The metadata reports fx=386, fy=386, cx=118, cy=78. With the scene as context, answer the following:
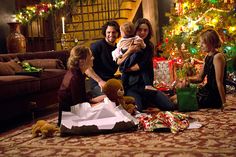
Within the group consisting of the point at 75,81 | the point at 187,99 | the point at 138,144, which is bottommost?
the point at 138,144

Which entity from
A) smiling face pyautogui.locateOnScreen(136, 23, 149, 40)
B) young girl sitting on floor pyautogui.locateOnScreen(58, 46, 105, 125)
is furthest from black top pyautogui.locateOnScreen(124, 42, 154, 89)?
young girl sitting on floor pyautogui.locateOnScreen(58, 46, 105, 125)

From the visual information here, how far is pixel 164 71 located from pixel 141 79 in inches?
58.3

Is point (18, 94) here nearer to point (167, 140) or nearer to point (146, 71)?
point (146, 71)

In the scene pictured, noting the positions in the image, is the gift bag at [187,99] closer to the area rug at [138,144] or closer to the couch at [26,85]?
the area rug at [138,144]

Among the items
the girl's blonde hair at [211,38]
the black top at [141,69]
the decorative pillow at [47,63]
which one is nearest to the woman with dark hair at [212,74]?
the girl's blonde hair at [211,38]

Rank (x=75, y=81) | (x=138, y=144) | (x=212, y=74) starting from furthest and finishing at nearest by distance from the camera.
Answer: (x=212, y=74), (x=75, y=81), (x=138, y=144)

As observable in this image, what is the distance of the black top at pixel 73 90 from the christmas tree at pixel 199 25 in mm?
2872

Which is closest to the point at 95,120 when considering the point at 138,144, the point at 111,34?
the point at 138,144

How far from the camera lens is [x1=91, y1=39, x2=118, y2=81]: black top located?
399 cm

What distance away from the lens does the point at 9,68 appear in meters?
4.54

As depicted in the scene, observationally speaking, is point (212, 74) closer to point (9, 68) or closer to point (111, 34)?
point (111, 34)

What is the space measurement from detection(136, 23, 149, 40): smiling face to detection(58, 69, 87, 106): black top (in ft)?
3.35

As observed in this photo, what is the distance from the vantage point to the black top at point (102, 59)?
3.99 metres

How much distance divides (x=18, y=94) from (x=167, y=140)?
1.89 metres
